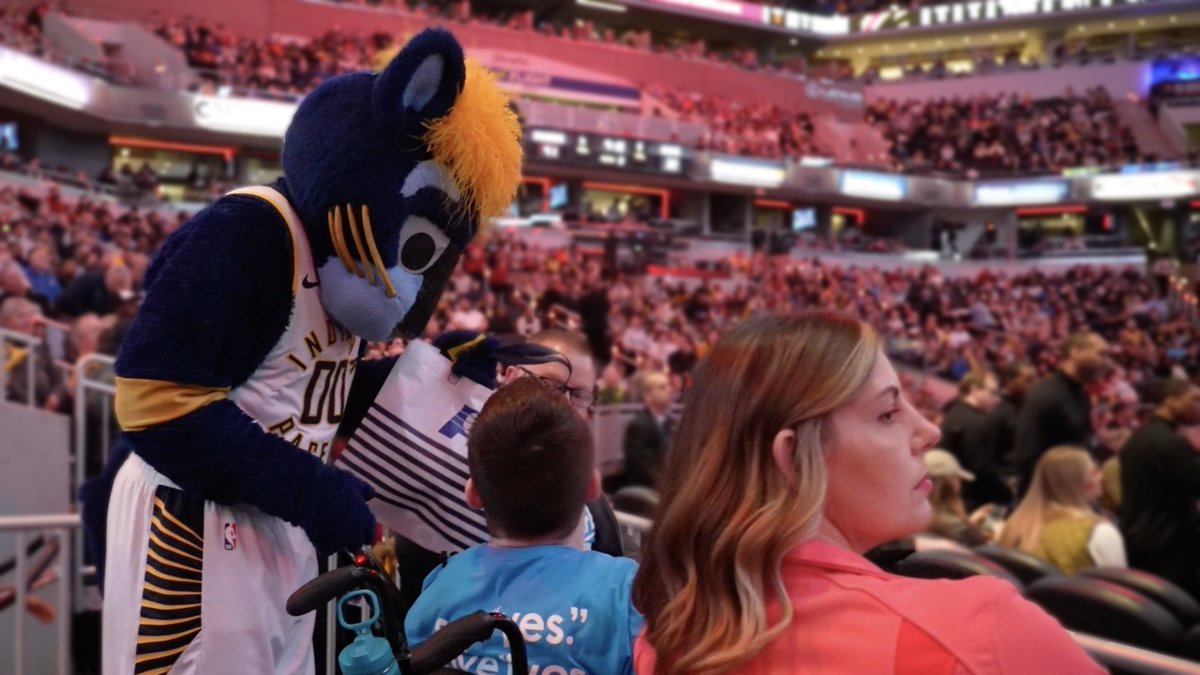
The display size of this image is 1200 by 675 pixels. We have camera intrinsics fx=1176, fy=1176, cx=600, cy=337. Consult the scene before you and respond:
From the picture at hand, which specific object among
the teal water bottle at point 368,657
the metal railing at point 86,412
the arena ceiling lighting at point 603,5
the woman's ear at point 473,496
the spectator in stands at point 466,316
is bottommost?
the metal railing at point 86,412

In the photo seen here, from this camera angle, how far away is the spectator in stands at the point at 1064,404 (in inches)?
211

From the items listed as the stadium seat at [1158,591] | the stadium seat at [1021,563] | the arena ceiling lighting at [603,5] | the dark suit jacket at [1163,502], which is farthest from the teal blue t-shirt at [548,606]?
the arena ceiling lighting at [603,5]

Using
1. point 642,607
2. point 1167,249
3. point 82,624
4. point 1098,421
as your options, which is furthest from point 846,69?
point 642,607

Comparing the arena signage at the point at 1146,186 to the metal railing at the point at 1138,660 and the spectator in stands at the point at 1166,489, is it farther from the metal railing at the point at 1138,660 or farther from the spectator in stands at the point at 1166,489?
the metal railing at the point at 1138,660

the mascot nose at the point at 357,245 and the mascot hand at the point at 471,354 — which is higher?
the mascot nose at the point at 357,245

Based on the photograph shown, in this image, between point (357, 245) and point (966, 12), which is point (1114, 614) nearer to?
point (357, 245)

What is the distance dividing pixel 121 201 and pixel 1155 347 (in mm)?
16034

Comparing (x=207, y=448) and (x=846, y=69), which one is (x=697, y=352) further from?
(x=846, y=69)

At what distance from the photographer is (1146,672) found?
6.47 feet

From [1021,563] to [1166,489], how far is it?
3.85 feet

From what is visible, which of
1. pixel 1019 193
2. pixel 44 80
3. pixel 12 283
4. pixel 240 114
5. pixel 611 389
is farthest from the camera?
pixel 1019 193

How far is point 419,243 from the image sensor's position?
6.53 feet

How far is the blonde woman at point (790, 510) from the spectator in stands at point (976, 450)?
17.6 feet

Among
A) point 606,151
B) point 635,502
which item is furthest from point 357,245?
point 606,151
